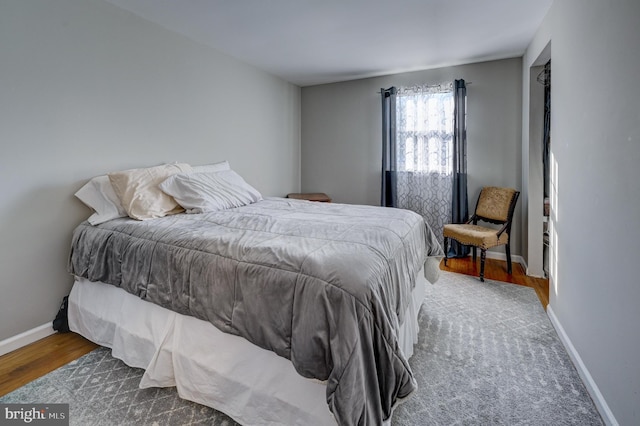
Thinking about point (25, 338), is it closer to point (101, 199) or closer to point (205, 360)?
point (101, 199)

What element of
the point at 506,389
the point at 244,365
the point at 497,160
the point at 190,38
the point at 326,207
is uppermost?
the point at 190,38

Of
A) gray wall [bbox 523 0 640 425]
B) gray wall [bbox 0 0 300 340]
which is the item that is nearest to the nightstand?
gray wall [bbox 0 0 300 340]

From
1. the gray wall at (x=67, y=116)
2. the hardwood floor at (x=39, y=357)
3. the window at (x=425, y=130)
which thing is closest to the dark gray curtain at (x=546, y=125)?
the window at (x=425, y=130)

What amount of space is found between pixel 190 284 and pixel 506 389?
1744 millimetres

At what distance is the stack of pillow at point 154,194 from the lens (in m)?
2.29

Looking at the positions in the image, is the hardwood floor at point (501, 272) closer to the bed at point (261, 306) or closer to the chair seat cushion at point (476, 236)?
the chair seat cushion at point (476, 236)

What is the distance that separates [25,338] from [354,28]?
3490mm

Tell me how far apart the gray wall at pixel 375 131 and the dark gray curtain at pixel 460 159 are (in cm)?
14

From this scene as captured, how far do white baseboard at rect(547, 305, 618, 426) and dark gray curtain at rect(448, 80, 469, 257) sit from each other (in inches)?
70.7

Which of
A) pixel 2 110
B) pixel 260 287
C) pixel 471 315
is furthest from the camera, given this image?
pixel 471 315

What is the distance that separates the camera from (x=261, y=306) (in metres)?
1.38

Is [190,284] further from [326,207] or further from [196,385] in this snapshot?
[326,207]

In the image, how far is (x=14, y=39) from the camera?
6.61 ft

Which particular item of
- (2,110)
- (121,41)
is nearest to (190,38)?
(121,41)
